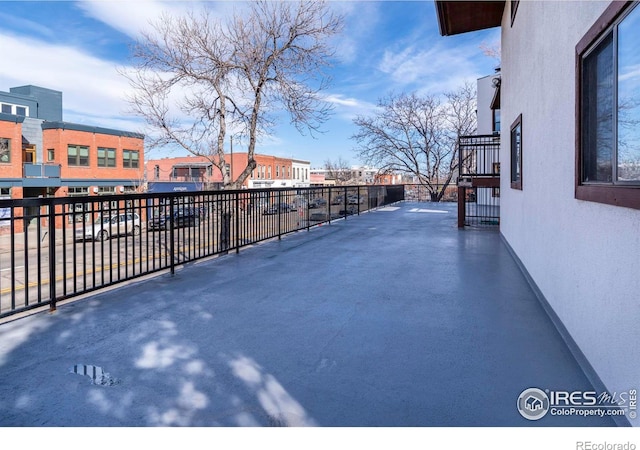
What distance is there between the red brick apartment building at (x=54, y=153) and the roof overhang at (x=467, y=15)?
1913 centimetres

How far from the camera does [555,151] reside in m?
3.44

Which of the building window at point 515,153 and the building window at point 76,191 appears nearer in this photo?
the building window at point 515,153

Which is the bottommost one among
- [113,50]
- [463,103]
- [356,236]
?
[356,236]

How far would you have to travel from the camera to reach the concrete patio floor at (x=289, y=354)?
1982 millimetres

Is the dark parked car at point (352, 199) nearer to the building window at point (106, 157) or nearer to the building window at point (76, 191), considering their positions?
the building window at point (76, 191)

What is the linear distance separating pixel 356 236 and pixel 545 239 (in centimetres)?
500

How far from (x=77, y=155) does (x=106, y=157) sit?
1.92 meters

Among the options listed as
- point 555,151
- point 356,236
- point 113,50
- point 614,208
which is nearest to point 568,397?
point 614,208

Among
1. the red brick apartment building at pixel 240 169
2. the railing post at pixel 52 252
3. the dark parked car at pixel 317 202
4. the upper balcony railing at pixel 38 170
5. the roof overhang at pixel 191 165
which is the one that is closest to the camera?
the railing post at pixel 52 252

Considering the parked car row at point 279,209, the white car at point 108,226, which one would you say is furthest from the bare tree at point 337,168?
the white car at point 108,226

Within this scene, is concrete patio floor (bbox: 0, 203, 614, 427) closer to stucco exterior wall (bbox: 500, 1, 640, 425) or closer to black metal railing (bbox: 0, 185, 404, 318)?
stucco exterior wall (bbox: 500, 1, 640, 425)

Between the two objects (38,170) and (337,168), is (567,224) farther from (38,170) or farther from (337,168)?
(337,168)

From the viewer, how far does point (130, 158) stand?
2881 centimetres
